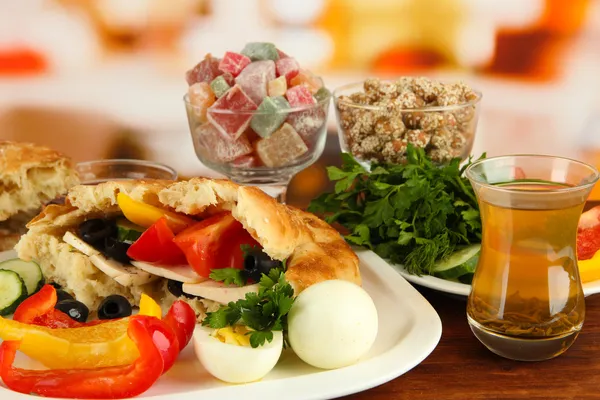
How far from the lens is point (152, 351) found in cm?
233

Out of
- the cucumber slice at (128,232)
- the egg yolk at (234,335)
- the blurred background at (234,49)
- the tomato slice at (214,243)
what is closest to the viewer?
the egg yolk at (234,335)

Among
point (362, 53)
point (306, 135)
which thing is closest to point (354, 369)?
point (306, 135)

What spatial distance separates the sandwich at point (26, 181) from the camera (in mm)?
3824

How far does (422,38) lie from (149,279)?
2733 mm

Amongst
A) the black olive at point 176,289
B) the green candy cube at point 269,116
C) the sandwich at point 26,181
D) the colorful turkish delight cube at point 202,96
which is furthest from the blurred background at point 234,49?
the black olive at point 176,289

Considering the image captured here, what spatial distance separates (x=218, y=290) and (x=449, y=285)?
2.59 ft

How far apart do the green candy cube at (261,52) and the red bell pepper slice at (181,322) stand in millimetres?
1507

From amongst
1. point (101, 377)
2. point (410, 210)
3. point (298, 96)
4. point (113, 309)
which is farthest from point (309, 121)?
point (101, 377)

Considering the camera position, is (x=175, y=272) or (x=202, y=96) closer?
(x=175, y=272)

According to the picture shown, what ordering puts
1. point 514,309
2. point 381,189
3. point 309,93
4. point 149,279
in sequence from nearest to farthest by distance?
point 514,309
point 149,279
point 381,189
point 309,93

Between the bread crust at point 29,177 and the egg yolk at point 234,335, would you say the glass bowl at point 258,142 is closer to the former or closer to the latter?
the bread crust at point 29,177

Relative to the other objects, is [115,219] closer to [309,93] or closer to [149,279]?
[149,279]

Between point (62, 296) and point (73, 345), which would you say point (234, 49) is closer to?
point (62, 296)

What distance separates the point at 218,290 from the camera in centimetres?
285
